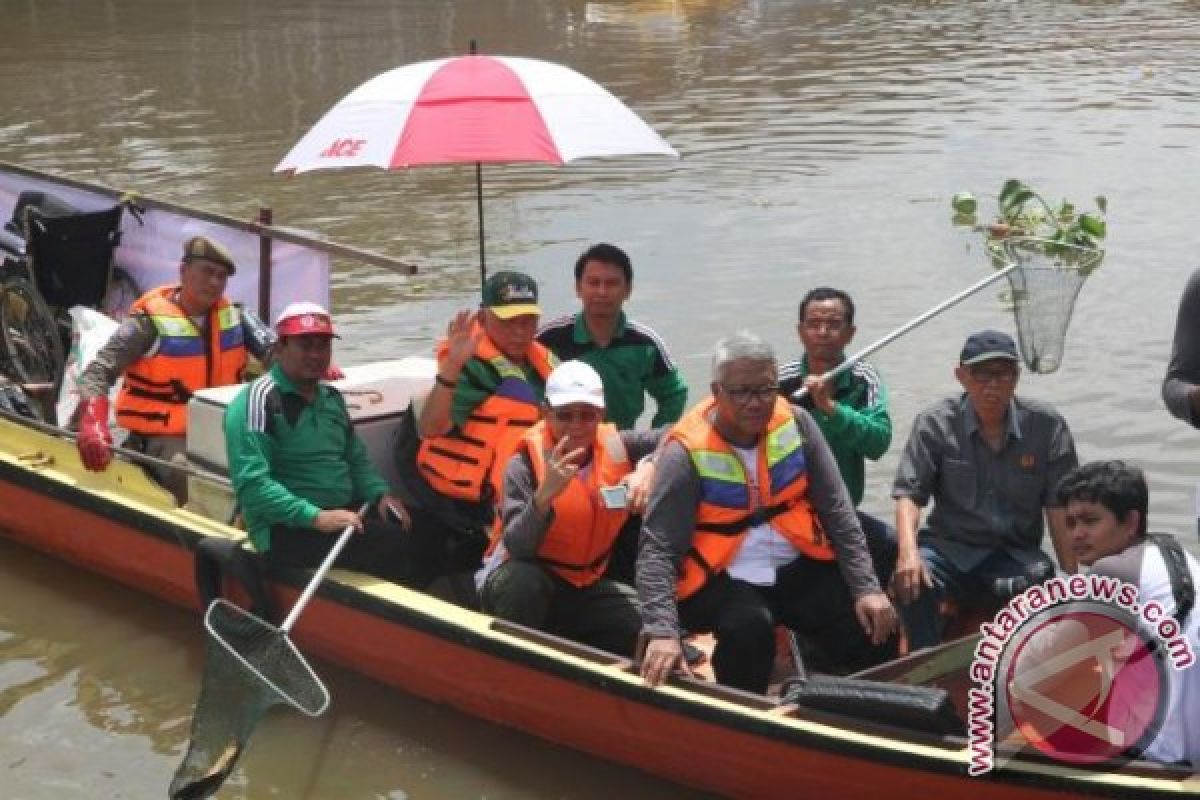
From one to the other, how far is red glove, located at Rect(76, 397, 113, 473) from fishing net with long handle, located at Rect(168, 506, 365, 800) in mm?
1553

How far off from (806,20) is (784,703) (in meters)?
24.4

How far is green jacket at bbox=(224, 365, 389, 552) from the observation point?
6176 mm

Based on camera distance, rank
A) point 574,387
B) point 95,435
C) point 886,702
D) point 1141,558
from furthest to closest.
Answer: point 95,435
point 574,387
point 886,702
point 1141,558

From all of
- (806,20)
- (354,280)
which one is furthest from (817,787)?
(806,20)

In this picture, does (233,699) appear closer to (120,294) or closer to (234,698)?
(234,698)

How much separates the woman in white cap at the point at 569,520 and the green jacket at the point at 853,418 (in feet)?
1.86

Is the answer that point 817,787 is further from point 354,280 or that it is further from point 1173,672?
point 354,280

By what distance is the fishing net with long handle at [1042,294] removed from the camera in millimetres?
6453

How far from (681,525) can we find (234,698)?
5.14 feet

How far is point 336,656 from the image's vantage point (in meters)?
6.67

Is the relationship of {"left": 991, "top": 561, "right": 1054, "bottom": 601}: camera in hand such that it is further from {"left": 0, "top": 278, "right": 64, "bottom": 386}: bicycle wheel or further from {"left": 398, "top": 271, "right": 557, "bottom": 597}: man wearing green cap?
{"left": 0, "top": 278, "right": 64, "bottom": 386}: bicycle wheel

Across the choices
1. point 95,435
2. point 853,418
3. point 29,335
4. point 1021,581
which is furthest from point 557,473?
point 29,335

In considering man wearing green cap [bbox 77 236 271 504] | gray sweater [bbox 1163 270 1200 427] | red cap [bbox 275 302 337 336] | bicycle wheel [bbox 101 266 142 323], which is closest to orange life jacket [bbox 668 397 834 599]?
gray sweater [bbox 1163 270 1200 427]

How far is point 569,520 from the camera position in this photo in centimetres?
575
